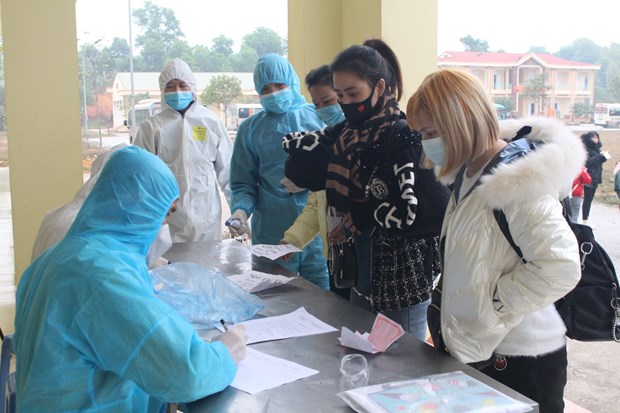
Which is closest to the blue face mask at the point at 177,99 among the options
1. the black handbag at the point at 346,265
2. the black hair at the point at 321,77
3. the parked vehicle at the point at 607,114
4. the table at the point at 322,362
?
the black hair at the point at 321,77

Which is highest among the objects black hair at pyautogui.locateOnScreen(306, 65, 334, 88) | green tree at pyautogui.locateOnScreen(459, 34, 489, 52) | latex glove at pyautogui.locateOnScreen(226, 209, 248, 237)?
green tree at pyautogui.locateOnScreen(459, 34, 489, 52)

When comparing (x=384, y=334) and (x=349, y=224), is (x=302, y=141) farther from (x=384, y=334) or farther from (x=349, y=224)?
(x=384, y=334)

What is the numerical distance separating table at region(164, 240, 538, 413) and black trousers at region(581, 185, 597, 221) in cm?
173

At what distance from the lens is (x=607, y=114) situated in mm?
2883

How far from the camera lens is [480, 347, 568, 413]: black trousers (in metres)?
1.50

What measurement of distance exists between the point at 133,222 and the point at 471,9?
2.46 metres

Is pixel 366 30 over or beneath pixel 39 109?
over

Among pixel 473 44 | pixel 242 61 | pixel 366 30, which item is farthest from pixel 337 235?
pixel 242 61

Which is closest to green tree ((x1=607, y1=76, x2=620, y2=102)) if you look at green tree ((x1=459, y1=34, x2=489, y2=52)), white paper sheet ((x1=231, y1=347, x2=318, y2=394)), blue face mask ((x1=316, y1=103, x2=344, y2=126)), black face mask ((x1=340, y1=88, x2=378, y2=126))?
green tree ((x1=459, y1=34, x2=489, y2=52))

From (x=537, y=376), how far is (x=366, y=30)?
9.06 ft

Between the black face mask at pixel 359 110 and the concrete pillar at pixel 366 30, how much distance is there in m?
1.66

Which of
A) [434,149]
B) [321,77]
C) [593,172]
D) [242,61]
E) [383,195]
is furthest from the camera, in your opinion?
[242,61]

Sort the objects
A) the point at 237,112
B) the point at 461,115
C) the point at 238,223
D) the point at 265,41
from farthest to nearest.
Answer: the point at 265,41
the point at 237,112
the point at 238,223
the point at 461,115

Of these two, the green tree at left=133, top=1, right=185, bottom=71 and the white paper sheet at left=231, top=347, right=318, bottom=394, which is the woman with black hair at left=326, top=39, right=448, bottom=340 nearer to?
the white paper sheet at left=231, top=347, right=318, bottom=394
